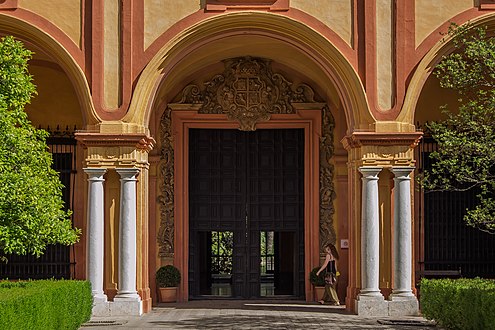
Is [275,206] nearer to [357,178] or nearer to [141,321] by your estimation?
[357,178]

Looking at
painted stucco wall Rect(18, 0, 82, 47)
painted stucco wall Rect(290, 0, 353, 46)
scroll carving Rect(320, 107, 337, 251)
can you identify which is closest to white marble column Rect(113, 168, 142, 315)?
painted stucco wall Rect(18, 0, 82, 47)

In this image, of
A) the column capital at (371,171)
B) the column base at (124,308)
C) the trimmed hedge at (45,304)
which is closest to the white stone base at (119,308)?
the column base at (124,308)

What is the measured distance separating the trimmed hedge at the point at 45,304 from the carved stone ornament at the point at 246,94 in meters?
7.20

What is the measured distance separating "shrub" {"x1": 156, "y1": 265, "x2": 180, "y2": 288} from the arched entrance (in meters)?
0.49

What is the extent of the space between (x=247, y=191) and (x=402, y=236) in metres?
5.35

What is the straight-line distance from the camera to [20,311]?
12648 millimetres

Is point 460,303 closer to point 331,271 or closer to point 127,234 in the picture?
point 331,271

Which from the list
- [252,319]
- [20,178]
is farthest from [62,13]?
[252,319]

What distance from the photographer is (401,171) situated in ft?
65.7

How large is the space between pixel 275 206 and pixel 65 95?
555cm

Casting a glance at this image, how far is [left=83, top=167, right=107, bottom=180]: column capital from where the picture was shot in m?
19.9

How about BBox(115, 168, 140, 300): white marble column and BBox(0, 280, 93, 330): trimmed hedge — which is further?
BBox(115, 168, 140, 300): white marble column

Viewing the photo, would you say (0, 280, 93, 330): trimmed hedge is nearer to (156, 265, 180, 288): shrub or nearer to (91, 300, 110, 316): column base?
(91, 300, 110, 316): column base

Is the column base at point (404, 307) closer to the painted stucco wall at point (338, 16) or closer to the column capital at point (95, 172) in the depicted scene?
the painted stucco wall at point (338, 16)
